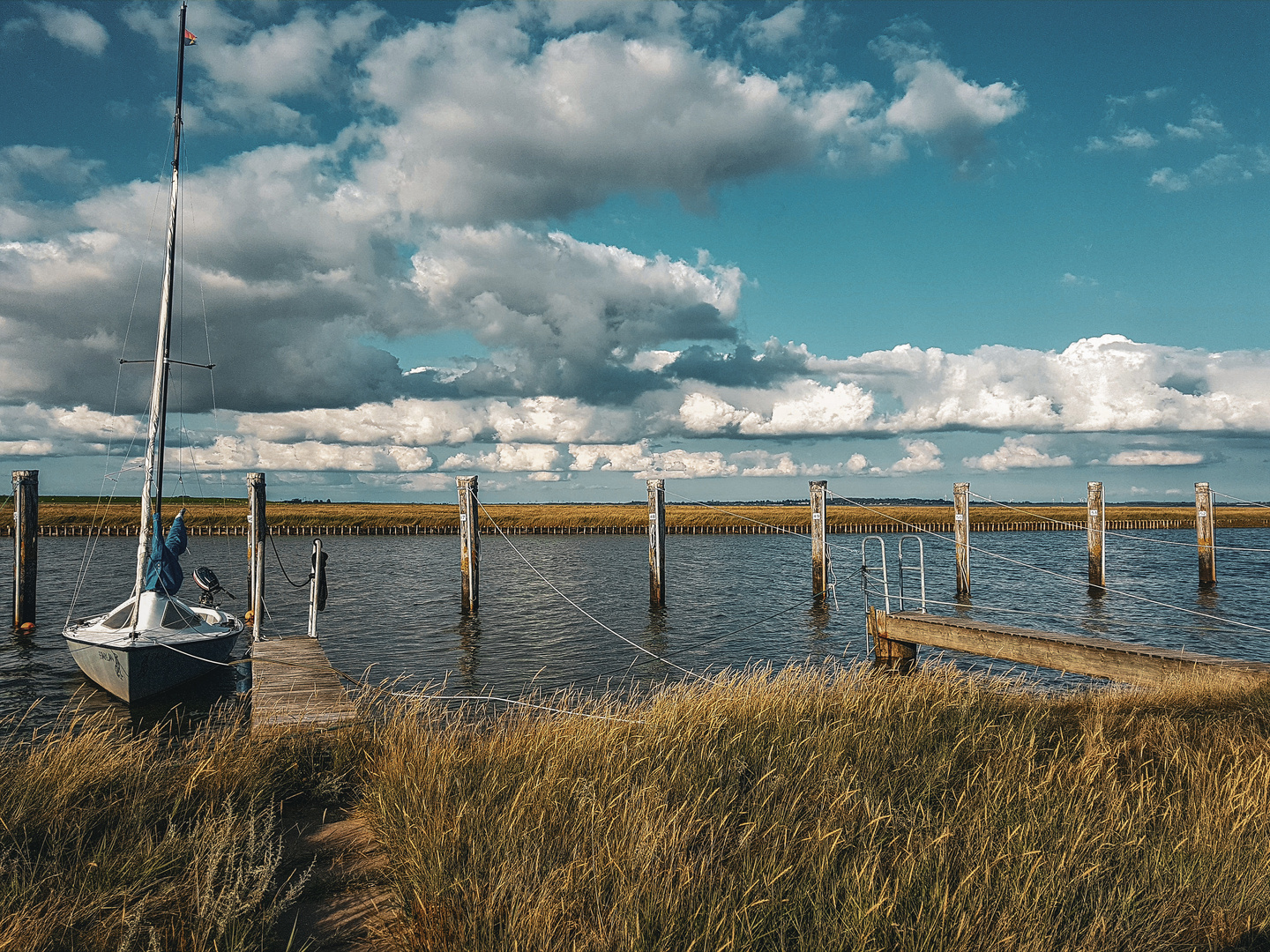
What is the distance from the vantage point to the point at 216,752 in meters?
6.47

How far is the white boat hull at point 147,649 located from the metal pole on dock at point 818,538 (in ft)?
53.5

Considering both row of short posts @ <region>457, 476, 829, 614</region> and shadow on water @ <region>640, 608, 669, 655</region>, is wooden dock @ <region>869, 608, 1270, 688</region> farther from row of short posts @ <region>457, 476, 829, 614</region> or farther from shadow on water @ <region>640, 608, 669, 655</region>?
row of short posts @ <region>457, 476, 829, 614</region>

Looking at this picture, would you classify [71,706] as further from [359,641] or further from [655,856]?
[655,856]

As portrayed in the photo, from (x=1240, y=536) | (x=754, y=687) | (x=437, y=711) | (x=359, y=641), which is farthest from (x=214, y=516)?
(x=1240, y=536)

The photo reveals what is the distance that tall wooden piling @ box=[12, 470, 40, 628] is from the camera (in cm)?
1953

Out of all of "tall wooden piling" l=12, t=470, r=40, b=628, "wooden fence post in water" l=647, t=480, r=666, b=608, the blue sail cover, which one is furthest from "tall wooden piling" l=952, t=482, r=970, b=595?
"tall wooden piling" l=12, t=470, r=40, b=628

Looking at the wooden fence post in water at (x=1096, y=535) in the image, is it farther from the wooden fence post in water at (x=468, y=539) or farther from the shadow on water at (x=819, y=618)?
the wooden fence post in water at (x=468, y=539)

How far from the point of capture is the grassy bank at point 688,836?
3.76 m

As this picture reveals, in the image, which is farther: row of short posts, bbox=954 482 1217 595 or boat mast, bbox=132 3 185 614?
row of short posts, bbox=954 482 1217 595

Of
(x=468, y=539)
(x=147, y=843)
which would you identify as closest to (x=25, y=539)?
(x=468, y=539)

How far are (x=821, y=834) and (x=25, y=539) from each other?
897 inches

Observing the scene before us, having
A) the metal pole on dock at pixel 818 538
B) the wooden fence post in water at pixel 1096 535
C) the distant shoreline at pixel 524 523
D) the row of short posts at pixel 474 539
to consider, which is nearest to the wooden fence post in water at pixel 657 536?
the row of short posts at pixel 474 539

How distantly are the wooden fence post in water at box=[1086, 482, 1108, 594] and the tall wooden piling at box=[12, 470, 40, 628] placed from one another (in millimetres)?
33047

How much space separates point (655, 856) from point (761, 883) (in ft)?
2.01
